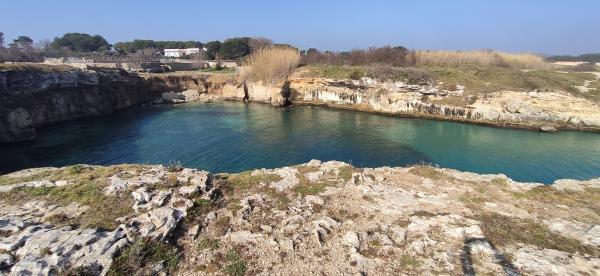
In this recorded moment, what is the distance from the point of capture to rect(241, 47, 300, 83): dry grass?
5519cm

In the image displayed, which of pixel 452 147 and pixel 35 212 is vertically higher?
pixel 35 212

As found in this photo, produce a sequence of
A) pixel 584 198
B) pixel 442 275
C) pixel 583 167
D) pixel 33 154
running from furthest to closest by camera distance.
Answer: pixel 33 154, pixel 583 167, pixel 584 198, pixel 442 275

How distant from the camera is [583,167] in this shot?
24.1 meters

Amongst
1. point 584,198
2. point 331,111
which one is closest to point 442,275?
point 584,198

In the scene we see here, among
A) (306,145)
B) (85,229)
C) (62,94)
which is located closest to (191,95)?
(62,94)

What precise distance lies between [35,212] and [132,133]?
91.8 ft

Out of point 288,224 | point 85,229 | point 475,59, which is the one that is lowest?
point 288,224

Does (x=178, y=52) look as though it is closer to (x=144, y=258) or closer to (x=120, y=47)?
(x=120, y=47)

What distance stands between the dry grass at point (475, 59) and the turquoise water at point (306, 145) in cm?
2309

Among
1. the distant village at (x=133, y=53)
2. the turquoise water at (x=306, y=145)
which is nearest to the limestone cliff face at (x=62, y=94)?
the turquoise water at (x=306, y=145)

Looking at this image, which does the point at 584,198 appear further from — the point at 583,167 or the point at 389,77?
the point at 389,77

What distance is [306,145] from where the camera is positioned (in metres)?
29.7

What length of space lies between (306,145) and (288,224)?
2052 cm

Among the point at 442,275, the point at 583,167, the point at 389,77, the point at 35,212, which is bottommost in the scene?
the point at 583,167
